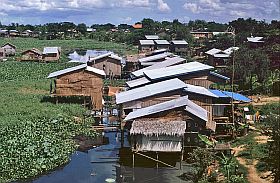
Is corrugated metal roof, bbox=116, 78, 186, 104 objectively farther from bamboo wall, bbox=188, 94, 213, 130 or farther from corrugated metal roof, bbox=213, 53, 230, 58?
corrugated metal roof, bbox=213, 53, 230, 58

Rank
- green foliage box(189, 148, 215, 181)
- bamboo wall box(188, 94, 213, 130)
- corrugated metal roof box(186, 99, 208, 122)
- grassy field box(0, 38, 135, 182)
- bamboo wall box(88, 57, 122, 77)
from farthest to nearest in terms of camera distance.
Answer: bamboo wall box(88, 57, 122, 77) → bamboo wall box(188, 94, 213, 130) → corrugated metal roof box(186, 99, 208, 122) → grassy field box(0, 38, 135, 182) → green foliage box(189, 148, 215, 181)

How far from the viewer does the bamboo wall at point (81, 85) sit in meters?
30.5

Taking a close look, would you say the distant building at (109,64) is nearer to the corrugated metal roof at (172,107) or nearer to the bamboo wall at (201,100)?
the bamboo wall at (201,100)

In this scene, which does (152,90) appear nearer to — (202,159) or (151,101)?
(151,101)

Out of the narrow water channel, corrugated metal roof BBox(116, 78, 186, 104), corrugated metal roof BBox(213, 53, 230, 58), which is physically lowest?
the narrow water channel

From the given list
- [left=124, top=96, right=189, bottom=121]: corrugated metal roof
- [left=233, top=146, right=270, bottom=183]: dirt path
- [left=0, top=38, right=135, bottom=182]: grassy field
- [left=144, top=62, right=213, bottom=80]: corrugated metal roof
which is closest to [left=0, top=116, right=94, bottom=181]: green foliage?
[left=0, top=38, right=135, bottom=182]: grassy field

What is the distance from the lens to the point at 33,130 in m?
23.5

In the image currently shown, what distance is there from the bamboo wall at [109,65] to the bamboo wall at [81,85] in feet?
45.6

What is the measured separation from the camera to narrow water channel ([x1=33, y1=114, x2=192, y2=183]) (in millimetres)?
18828

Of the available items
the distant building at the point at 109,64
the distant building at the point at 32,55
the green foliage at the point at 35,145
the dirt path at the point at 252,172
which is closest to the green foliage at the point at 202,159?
the dirt path at the point at 252,172

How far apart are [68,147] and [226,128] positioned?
28.8 ft

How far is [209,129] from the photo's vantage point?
70.0ft

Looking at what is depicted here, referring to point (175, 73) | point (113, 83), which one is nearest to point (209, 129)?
point (175, 73)

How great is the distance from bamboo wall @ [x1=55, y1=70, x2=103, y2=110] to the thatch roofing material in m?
10.5
